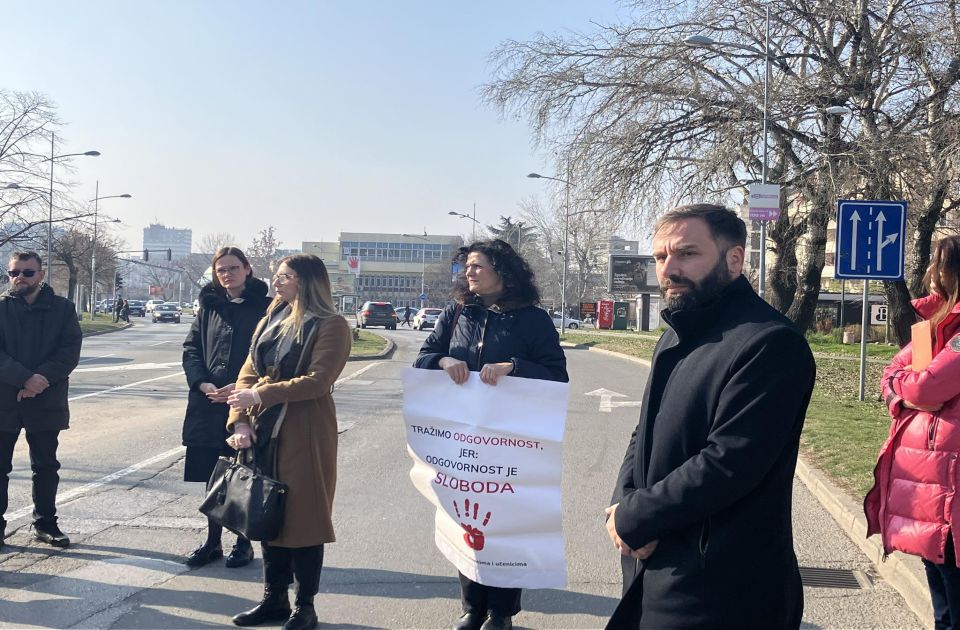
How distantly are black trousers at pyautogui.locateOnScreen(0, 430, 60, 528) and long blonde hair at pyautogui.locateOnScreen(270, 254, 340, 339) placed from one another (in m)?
2.37

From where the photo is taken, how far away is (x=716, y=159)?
66.8 feet

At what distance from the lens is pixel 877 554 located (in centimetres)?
561

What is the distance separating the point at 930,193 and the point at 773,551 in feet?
59.1

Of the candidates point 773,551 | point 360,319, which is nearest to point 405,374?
point 773,551

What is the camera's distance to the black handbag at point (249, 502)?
4.21 meters

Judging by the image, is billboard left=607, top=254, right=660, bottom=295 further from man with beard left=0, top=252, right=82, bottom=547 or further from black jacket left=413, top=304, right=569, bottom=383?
black jacket left=413, top=304, right=569, bottom=383

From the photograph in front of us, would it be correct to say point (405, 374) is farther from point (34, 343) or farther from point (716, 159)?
point (716, 159)

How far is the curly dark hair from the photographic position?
447cm

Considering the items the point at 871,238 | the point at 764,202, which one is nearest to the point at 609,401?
the point at 871,238

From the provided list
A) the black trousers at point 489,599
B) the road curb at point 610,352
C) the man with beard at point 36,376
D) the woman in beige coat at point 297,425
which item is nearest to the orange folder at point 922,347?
the black trousers at point 489,599

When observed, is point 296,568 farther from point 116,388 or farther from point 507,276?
point 116,388

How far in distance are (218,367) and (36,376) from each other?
4.36 ft

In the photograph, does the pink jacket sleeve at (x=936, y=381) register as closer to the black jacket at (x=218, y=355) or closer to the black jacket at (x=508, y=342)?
the black jacket at (x=508, y=342)

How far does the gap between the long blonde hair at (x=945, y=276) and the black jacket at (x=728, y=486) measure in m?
1.60
